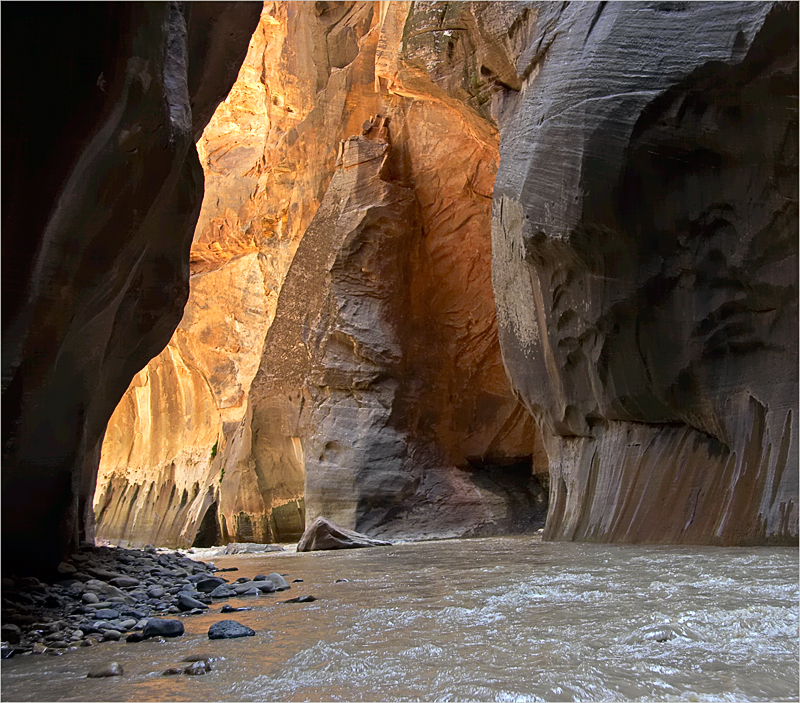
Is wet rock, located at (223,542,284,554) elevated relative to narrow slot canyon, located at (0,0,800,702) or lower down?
lower down

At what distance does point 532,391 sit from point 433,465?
4270 millimetres

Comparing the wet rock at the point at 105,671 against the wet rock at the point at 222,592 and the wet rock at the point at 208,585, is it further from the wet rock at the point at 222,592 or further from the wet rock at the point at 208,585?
the wet rock at the point at 208,585

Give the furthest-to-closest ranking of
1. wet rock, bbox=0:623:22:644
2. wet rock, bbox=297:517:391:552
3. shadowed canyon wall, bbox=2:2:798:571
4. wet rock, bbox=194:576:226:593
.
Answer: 1. wet rock, bbox=297:517:391:552
2. wet rock, bbox=194:576:226:593
3. shadowed canyon wall, bbox=2:2:798:571
4. wet rock, bbox=0:623:22:644

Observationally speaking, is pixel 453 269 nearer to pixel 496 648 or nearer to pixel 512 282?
pixel 512 282

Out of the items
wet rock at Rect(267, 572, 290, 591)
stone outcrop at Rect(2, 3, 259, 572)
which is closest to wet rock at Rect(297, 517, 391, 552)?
wet rock at Rect(267, 572, 290, 591)

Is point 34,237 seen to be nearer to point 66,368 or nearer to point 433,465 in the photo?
point 66,368

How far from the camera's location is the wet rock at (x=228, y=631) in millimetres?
2635

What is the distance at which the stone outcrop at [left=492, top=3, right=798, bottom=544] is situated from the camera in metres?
5.54

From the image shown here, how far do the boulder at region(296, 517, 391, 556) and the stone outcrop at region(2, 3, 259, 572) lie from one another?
15.3ft

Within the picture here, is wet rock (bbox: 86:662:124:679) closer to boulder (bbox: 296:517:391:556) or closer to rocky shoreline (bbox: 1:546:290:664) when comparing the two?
rocky shoreline (bbox: 1:546:290:664)

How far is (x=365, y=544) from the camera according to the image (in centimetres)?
901

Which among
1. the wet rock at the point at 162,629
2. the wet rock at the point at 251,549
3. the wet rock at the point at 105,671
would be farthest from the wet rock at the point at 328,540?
the wet rock at the point at 105,671

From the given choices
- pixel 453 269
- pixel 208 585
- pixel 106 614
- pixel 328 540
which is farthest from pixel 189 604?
pixel 453 269

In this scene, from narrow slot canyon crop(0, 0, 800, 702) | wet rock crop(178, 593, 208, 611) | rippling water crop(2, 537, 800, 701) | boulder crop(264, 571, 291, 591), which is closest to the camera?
rippling water crop(2, 537, 800, 701)
